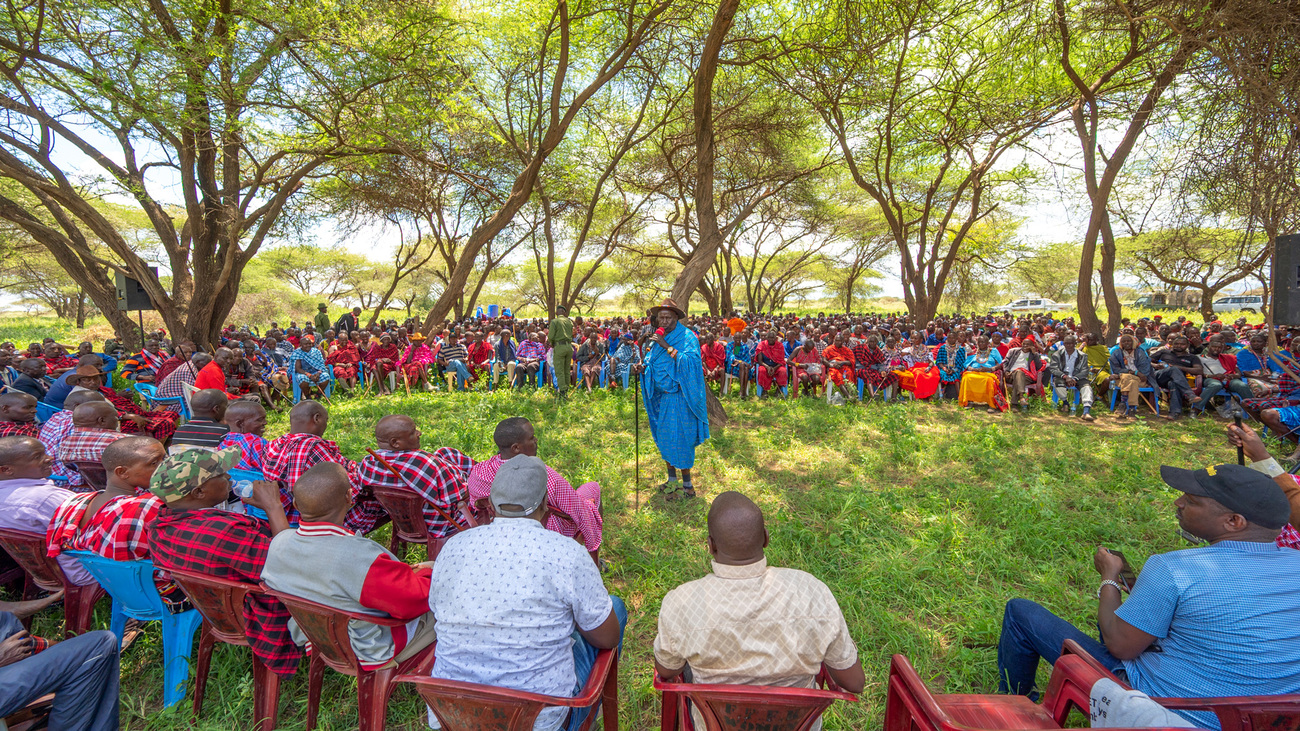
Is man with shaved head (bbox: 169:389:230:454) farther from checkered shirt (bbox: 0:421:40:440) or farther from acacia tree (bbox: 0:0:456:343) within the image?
acacia tree (bbox: 0:0:456:343)

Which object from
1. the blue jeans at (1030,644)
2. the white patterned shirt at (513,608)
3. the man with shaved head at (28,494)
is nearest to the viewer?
the white patterned shirt at (513,608)

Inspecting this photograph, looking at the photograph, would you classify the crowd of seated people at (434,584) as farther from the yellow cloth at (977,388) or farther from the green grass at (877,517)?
the yellow cloth at (977,388)

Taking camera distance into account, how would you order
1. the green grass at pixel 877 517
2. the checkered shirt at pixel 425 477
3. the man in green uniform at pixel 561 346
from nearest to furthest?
the green grass at pixel 877 517
the checkered shirt at pixel 425 477
the man in green uniform at pixel 561 346

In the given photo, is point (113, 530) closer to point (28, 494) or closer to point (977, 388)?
point (28, 494)

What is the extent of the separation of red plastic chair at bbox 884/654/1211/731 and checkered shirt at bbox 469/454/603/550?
1.78m

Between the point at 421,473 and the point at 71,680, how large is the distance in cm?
150

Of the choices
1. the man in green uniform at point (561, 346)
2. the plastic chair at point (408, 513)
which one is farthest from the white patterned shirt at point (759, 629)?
the man in green uniform at point (561, 346)

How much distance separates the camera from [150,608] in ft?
8.89

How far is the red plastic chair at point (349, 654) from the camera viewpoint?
2.06 m

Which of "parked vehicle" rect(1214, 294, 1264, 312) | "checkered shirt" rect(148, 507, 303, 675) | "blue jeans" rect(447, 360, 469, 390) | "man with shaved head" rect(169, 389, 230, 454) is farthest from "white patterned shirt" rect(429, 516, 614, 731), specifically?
"parked vehicle" rect(1214, 294, 1264, 312)

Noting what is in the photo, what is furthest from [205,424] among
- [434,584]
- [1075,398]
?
[1075,398]

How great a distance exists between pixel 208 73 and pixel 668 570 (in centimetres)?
917

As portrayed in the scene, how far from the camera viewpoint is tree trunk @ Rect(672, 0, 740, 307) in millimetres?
7180

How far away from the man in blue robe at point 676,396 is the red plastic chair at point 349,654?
3.17m
